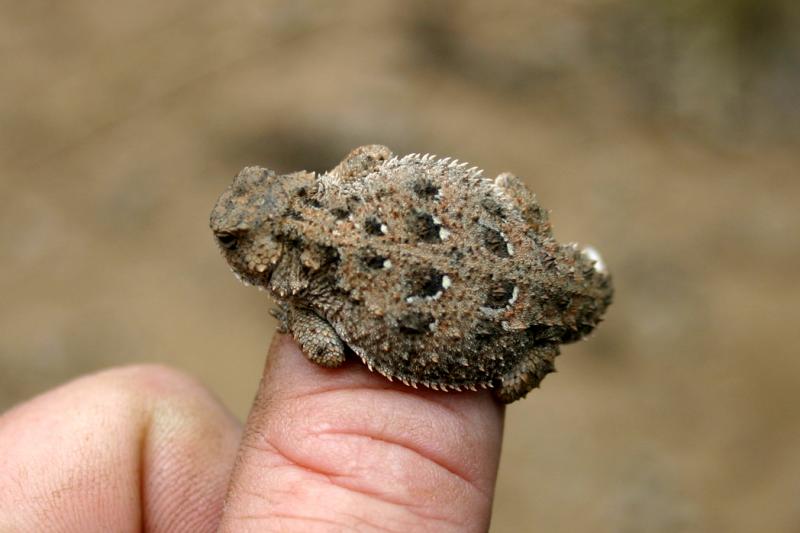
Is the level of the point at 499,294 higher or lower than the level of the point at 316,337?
higher

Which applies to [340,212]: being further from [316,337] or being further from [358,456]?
[358,456]

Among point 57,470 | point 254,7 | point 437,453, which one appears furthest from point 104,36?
point 437,453

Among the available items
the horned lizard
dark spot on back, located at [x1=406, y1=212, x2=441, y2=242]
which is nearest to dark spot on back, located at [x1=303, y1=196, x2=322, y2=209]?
the horned lizard

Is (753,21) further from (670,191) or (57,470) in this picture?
(57,470)

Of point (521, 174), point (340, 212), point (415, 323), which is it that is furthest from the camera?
point (521, 174)

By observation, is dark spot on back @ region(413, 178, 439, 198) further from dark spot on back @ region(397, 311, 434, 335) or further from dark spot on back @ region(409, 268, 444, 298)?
dark spot on back @ region(397, 311, 434, 335)

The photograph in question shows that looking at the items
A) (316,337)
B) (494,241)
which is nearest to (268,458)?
(316,337)

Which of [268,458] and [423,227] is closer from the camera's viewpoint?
[268,458]
